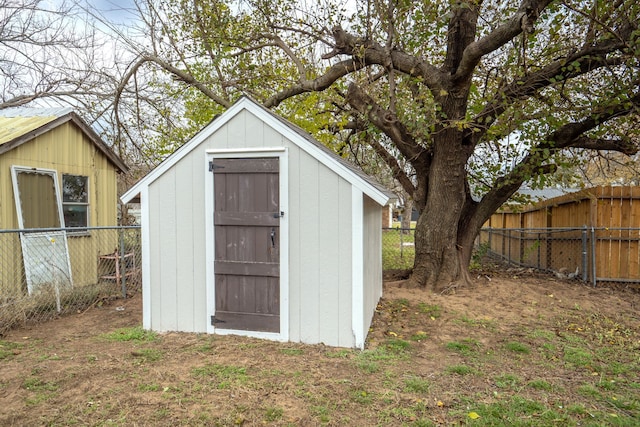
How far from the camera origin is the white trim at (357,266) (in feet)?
14.5

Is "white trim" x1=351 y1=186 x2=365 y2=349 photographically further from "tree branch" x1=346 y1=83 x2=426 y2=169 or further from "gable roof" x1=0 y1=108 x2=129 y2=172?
"gable roof" x1=0 y1=108 x2=129 y2=172

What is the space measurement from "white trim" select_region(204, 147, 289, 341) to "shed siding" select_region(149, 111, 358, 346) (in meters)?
0.06

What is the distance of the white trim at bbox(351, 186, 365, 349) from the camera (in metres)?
4.41

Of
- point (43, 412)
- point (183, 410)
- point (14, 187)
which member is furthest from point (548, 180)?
point (14, 187)

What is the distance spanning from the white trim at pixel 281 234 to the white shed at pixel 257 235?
12 mm

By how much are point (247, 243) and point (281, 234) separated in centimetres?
45

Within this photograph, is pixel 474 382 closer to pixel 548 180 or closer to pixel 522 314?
pixel 522 314

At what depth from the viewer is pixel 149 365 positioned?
4.05 meters

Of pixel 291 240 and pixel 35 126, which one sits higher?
pixel 35 126

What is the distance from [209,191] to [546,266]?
27.5 ft

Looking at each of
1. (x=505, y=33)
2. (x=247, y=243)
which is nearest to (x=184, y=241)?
(x=247, y=243)

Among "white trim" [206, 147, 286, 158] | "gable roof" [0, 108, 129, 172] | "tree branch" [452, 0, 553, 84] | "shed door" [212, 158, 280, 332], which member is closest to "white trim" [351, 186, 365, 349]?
"shed door" [212, 158, 280, 332]

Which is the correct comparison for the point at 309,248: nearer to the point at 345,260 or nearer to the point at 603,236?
the point at 345,260

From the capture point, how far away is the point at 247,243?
4770 mm
